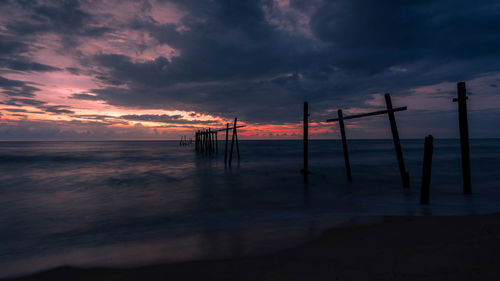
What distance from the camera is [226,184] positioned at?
499 inches

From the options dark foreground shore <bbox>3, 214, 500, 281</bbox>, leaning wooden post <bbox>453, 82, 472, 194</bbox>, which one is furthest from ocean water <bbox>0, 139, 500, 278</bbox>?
leaning wooden post <bbox>453, 82, 472, 194</bbox>

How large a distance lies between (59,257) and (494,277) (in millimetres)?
6249

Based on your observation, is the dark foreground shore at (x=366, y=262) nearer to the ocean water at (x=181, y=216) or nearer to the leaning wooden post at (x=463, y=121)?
the ocean water at (x=181, y=216)

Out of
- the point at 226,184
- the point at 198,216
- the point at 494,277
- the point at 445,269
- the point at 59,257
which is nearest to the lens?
the point at 494,277

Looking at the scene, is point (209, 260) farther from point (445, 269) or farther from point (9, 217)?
point (9, 217)

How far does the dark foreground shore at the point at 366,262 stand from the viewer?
9.73 feet

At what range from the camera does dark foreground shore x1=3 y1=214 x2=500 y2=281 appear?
2.96 m

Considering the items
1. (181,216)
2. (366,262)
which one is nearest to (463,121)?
(366,262)

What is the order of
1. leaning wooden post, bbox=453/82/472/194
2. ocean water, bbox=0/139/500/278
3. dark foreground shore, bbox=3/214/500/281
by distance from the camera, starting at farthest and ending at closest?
1. leaning wooden post, bbox=453/82/472/194
2. ocean water, bbox=0/139/500/278
3. dark foreground shore, bbox=3/214/500/281

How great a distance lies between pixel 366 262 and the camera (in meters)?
3.33

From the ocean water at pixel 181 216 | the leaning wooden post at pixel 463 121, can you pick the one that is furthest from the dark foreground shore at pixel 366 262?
the leaning wooden post at pixel 463 121

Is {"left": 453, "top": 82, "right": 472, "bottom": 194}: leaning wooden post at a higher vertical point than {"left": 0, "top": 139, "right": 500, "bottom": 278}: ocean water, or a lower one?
higher

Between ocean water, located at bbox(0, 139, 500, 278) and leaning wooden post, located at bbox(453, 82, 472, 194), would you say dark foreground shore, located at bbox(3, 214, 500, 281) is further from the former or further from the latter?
leaning wooden post, located at bbox(453, 82, 472, 194)

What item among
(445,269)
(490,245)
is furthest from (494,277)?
(490,245)
